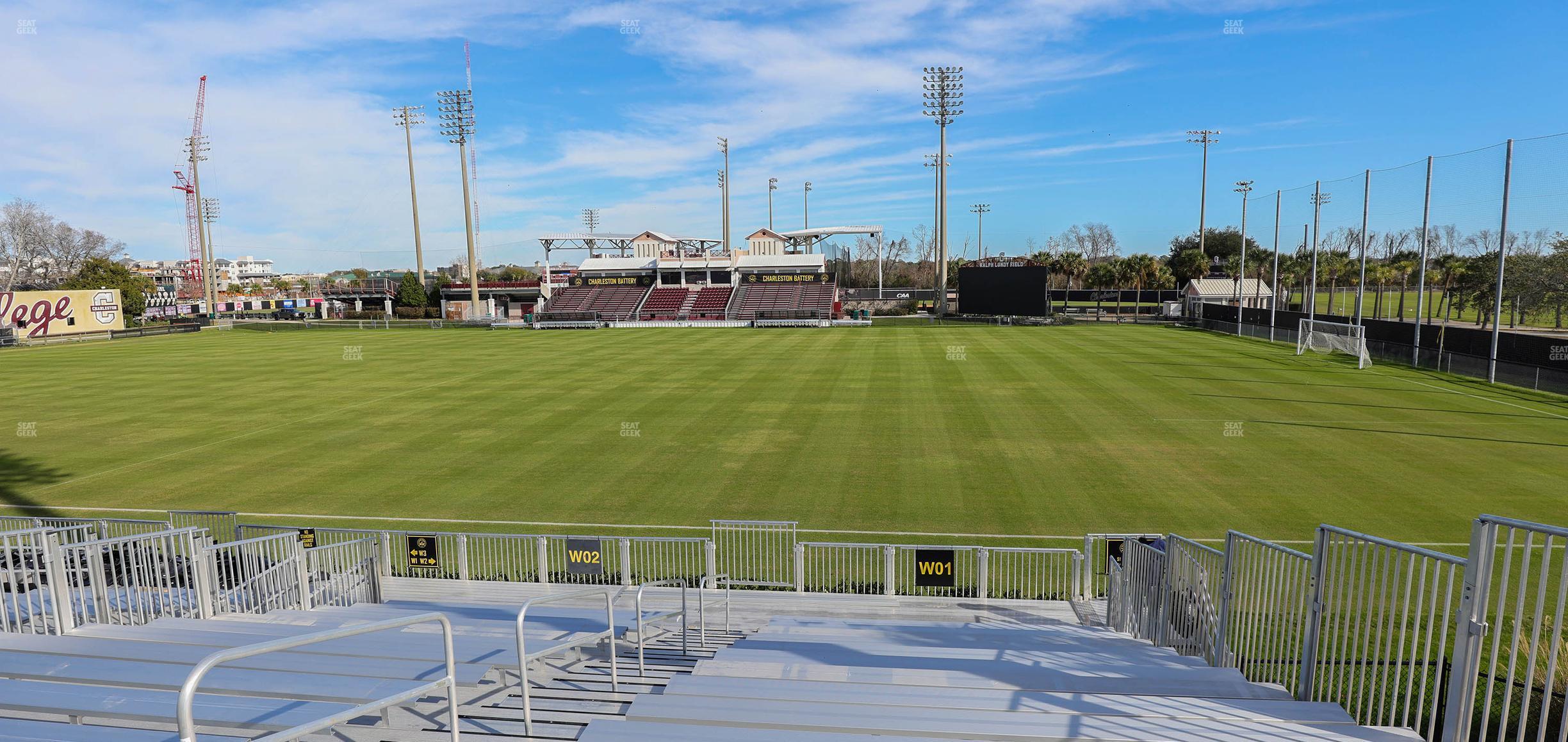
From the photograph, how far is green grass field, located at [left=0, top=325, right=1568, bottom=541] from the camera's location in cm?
1677

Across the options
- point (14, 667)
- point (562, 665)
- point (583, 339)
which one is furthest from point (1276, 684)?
point (583, 339)

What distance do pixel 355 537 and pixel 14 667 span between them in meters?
10.9

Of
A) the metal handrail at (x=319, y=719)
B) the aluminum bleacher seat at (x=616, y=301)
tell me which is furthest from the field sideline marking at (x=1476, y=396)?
the aluminum bleacher seat at (x=616, y=301)

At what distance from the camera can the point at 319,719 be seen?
349 cm

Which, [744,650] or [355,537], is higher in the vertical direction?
[744,650]

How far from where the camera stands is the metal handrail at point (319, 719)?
2.77 metres

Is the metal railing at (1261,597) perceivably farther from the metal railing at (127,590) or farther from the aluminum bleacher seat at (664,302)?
the aluminum bleacher seat at (664,302)

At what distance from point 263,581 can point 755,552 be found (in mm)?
7779

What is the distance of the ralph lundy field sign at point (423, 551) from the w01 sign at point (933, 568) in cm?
814

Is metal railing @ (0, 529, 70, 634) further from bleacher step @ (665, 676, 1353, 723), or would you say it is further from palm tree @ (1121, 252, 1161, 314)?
palm tree @ (1121, 252, 1161, 314)

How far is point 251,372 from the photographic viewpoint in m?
40.1

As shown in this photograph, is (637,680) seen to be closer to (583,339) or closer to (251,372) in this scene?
(251,372)

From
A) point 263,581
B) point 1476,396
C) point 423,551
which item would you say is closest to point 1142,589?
point 423,551

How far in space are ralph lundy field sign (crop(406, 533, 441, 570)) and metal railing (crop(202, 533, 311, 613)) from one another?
179cm
